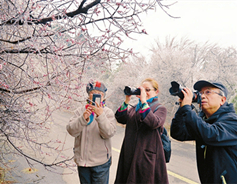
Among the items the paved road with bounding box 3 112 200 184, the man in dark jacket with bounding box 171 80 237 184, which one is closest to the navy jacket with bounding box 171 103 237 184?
the man in dark jacket with bounding box 171 80 237 184

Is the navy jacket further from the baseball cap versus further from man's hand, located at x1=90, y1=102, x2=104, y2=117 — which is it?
man's hand, located at x1=90, y1=102, x2=104, y2=117

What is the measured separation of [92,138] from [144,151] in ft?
2.24

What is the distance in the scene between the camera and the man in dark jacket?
4.96ft

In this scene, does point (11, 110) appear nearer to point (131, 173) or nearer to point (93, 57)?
point (93, 57)

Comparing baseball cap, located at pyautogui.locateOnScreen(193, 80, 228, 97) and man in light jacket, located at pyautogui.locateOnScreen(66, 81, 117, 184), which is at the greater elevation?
baseball cap, located at pyautogui.locateOnScreen(193, 80, 228, 97)

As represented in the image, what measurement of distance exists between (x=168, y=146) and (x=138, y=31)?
4.90ft

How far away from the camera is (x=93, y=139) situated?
2.31 metres

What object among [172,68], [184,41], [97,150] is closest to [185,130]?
[97,150]

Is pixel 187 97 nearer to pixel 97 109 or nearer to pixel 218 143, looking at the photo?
pixel 218 143

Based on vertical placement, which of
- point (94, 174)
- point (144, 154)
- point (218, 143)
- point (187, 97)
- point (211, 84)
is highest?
point (211, 84)

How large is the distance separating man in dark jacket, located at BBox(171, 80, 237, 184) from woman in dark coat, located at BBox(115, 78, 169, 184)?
35 cm

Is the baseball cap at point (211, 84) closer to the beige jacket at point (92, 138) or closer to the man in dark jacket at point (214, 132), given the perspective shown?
the man in dark jacket at point (214, 132)

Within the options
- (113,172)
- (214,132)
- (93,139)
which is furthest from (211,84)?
(113,172)

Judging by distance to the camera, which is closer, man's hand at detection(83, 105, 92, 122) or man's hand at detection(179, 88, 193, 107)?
man's hand at detection(179, 88, 193, 107)
